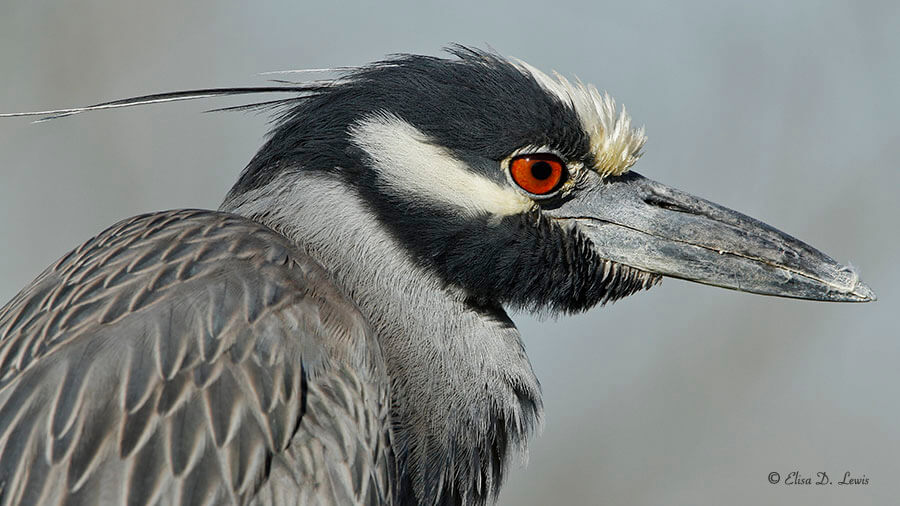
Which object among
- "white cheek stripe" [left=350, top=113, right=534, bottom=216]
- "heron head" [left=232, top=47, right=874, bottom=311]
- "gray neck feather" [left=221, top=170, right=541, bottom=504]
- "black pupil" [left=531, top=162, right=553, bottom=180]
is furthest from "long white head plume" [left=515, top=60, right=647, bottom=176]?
"gray neck feather" [left=221, top=170, right=541, bottom=504]

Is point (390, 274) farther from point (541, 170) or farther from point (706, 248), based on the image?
point (706, 248)

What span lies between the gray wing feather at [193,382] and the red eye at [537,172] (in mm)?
758

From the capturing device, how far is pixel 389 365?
11.7 ft

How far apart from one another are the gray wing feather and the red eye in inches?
29.8

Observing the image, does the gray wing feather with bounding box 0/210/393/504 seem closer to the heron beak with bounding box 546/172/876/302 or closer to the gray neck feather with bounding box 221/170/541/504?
the gray neck feather with bounding box 221/170/541/504

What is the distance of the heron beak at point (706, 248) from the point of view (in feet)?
12.6

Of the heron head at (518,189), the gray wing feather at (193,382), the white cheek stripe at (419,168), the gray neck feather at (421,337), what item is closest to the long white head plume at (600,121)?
the heron head at (518,189)

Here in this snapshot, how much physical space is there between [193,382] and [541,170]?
1.44 meters

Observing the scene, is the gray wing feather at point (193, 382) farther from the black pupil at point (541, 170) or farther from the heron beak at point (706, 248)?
the heron beak at point (706, 248)

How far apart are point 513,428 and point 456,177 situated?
91 centimetres

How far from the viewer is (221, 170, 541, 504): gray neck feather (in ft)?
11.8

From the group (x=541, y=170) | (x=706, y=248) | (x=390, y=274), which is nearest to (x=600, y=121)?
(x=541, y=170)

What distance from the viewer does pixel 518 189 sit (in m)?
3.71

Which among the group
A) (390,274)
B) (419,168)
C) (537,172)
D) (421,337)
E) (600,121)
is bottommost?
(421,337)
